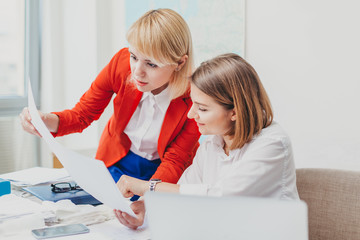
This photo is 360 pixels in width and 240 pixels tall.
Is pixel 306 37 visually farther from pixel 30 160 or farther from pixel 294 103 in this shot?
pixel 30 160

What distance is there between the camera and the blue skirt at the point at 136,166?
1.67m

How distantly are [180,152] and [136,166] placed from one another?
0.20 metres

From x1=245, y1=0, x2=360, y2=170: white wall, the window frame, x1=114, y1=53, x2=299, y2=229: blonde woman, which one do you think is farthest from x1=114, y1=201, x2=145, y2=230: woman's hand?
the window frame

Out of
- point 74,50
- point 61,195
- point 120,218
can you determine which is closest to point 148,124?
point 61,195

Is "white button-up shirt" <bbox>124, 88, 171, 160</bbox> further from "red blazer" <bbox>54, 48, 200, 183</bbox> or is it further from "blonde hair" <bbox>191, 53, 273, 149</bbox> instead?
"blonde hair" <bbox>191, 53, 273, 149</bbox>

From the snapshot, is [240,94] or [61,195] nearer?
[240,94]

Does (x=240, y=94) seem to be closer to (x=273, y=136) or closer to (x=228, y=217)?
(x=273, y=136)

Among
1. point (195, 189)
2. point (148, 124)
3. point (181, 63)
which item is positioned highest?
point (181, 63)

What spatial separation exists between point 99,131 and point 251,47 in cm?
141

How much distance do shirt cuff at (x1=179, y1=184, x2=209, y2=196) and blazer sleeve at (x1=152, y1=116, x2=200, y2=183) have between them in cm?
22

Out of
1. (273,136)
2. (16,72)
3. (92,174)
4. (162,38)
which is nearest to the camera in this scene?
(92,174)

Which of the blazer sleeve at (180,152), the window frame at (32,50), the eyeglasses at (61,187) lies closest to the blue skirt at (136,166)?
the blazer sleeve at (180,152)

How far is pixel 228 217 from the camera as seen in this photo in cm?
69

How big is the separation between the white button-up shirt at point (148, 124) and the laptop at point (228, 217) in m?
0.89
